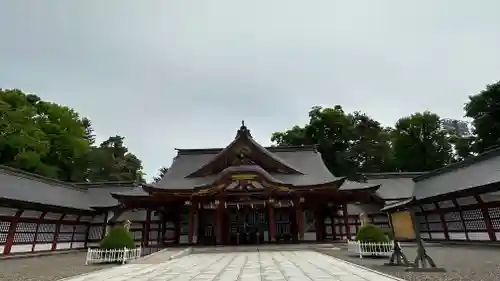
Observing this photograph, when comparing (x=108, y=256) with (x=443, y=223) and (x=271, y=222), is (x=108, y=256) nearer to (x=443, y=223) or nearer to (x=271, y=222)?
(x=271, y=222)

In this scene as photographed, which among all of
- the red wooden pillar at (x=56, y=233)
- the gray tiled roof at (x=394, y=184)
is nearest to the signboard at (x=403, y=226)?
the gray tiled roof at (x=394, y=184)

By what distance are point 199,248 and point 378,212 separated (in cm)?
1404

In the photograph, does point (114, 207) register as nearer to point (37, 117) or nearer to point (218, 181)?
point (218, 181)

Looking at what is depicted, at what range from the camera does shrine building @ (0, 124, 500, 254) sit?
58.8 ft

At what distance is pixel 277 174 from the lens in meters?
23.5

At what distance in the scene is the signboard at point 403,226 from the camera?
2309 cm

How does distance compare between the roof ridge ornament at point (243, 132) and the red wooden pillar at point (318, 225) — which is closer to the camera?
the red wooden pillar at point (318, 225)

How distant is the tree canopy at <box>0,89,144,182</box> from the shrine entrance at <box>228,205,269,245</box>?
24.7 metres

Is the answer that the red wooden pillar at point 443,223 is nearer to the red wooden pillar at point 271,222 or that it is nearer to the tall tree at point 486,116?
the red wooden pillar at point 271,222

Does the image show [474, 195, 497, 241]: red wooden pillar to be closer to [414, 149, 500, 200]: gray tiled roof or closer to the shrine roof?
[414, 149, 500, 200]: gray tiled roof

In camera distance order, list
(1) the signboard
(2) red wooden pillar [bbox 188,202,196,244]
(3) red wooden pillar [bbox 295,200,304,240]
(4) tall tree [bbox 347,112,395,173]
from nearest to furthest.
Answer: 1. (3) red wooden pillar [bbox 295,200,304,240]
2. (2) red wooden pillar [bbox 188,202,196,244]
3. (1) the signboard
4. (4) tall tree [bbox 347,112,395,173]

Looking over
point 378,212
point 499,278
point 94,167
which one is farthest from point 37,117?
point 499,278

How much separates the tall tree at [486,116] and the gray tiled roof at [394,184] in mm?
14211

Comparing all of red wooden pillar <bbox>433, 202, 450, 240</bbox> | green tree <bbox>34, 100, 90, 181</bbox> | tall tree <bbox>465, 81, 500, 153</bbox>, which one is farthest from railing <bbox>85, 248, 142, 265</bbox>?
tall tree <bbox>465, 81, 500, 153</bbox>
